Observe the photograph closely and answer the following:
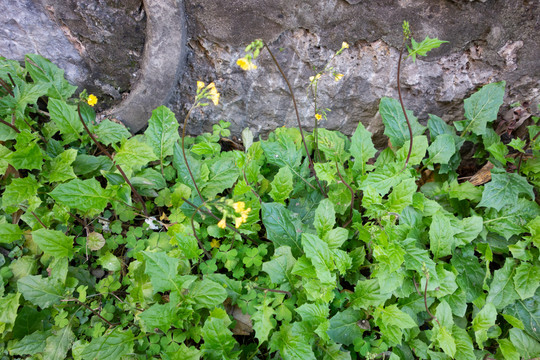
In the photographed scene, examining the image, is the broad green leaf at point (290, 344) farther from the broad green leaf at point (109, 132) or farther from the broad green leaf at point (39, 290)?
the broad green leaf at point (109, 132)

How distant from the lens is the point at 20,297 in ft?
7.89

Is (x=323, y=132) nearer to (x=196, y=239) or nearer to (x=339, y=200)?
Answer: (x=339, y=200)

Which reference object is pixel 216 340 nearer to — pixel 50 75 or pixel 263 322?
pixel 263 322

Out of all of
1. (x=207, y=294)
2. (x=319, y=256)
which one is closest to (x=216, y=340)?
(x=207, y=294)

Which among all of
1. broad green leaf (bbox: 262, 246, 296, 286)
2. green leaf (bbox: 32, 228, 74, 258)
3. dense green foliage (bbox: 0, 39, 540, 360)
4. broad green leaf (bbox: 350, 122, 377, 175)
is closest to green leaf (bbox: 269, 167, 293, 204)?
dense green foliage (bbox: 0, 39, 540, 360)

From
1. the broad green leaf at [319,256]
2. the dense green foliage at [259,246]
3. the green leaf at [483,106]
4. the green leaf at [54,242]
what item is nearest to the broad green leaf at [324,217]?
the dense green foliage at [259,246]

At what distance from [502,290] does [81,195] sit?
2.82 m

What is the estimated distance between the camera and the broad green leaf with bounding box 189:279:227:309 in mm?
2100

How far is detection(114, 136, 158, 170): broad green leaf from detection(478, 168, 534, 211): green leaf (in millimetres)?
2267

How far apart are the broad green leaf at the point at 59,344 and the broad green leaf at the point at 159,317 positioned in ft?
1.97

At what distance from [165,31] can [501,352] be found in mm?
3141

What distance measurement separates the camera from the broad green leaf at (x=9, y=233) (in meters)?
2.34

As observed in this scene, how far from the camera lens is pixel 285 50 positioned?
2545mm

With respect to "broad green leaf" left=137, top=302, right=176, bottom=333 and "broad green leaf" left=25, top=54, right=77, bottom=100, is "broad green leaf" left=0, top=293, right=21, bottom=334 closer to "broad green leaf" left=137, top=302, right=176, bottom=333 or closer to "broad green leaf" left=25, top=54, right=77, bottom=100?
"broad green leaf" left=137, top=302, right=176, bottom=333
